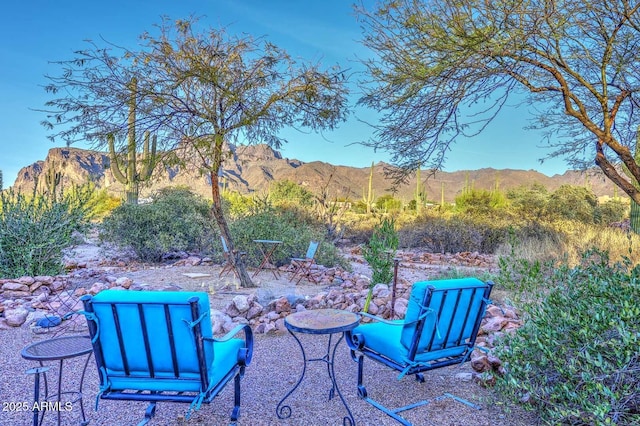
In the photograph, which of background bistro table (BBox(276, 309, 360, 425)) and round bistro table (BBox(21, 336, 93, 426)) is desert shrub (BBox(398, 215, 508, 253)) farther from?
round bistro table (BBox(21, 336, 93, 426))

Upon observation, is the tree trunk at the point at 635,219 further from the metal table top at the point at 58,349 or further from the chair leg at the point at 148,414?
the metal table top at the point at 58,349

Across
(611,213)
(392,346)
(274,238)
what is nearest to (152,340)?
(392,346)

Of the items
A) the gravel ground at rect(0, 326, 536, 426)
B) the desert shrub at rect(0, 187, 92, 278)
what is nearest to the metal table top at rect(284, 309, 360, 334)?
the gravel ground at rect(0, 326, 536, 426)

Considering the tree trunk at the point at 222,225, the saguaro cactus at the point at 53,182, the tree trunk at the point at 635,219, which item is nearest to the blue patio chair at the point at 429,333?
the tree trunk at the point at 222,225

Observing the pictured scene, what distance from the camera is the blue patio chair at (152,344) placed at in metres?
2.34

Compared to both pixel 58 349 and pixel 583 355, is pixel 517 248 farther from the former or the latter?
pixel 58 349

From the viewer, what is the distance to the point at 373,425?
2.78 metres

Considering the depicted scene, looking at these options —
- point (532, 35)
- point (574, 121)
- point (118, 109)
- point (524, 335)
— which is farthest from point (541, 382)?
point (118, 109)

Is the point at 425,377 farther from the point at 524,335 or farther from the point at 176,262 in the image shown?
the point at 176,262

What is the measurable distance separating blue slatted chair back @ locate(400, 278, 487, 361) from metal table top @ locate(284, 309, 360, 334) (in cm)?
41

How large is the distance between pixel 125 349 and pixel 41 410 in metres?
1.00

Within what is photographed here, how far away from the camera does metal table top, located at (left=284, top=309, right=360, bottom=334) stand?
9.53ft

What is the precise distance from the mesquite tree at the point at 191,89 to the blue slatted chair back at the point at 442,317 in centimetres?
431

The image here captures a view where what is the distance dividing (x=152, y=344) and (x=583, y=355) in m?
2.36
